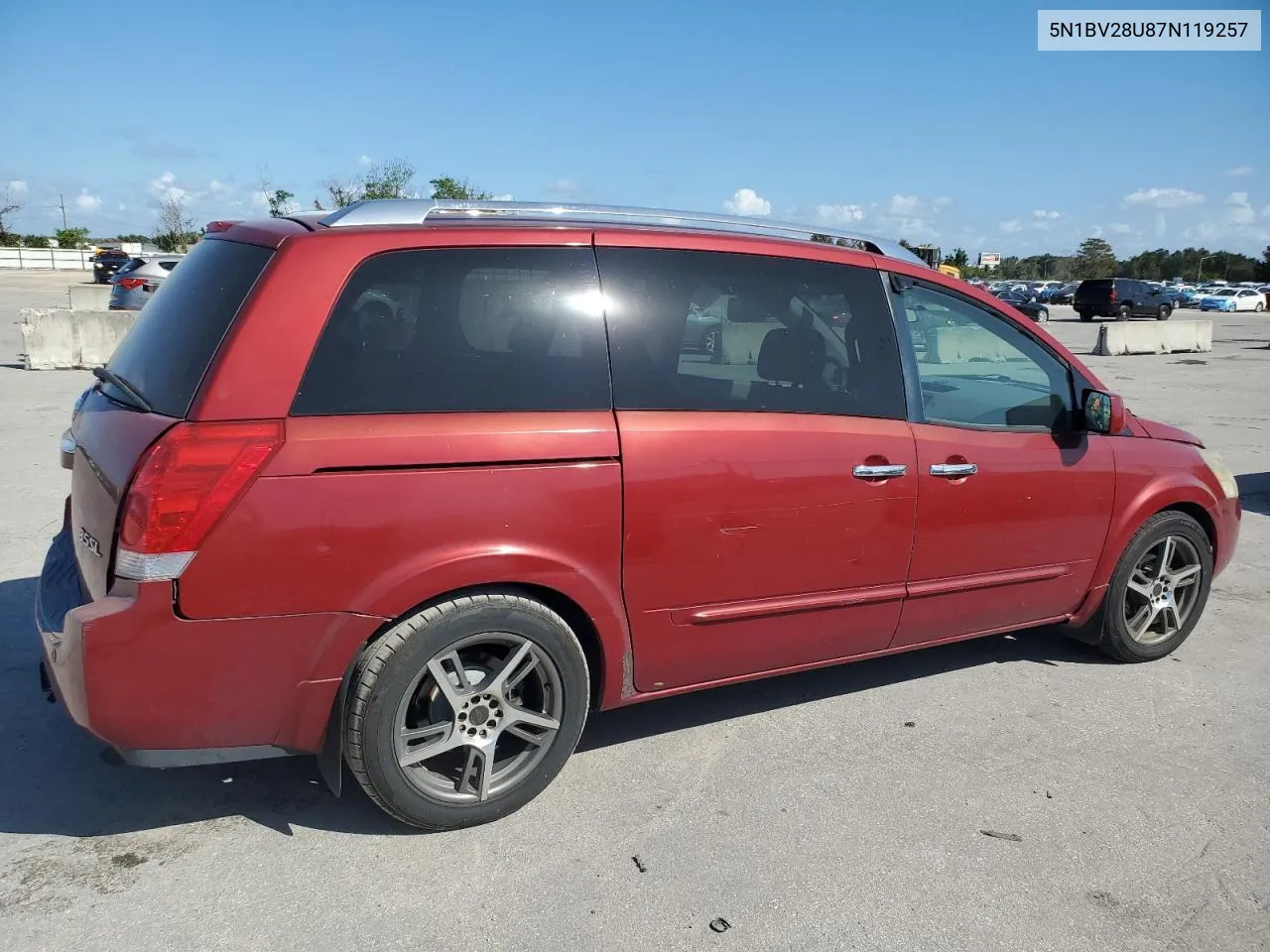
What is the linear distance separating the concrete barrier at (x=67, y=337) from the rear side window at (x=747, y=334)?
503 inches

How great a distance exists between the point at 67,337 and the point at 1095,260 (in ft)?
319

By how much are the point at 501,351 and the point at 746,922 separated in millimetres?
1803

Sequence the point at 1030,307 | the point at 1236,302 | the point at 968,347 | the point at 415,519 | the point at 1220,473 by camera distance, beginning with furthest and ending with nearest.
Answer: the point at 1236,302
the point at 1030,307
the point at 1220,473
the point at 968,347
the point at 415,519

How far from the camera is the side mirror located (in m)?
4.17

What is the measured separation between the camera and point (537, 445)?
2.96 m

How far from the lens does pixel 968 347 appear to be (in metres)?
4.07

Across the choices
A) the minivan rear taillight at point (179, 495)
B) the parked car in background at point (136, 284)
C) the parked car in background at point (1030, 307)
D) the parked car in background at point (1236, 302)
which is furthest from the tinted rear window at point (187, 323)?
the parked car in background at point (1236, 302)

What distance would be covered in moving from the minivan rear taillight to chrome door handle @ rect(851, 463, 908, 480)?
2022mm

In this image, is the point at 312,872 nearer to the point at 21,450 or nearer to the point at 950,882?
the point at 950,882

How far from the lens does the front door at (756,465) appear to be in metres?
3.20

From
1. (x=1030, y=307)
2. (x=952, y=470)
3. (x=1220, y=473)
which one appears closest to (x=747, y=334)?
(x=952, y=470)

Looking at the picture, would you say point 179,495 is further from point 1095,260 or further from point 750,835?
point 1095,260

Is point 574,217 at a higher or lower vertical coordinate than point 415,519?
higher

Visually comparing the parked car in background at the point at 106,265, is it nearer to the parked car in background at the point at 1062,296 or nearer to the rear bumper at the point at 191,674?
the rear bumper at the point at 191,674
